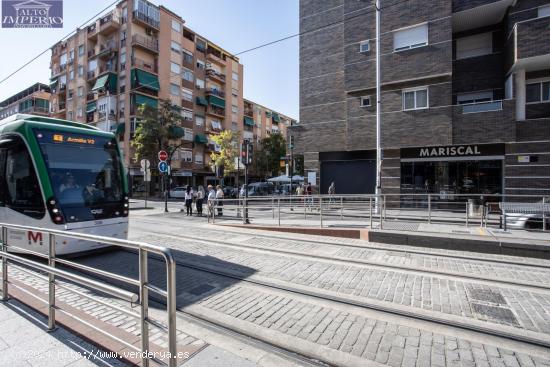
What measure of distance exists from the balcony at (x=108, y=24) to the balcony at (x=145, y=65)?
608 cm

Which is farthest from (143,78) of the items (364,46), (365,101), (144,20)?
(365,101)

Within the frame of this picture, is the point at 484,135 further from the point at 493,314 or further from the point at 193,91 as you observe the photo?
the point at 193,91

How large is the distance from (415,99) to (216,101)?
36.7 m

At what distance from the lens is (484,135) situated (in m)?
14.6

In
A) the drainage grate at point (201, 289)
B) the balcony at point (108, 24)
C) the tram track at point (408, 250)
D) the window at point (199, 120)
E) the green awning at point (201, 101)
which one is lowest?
the drainage grate at point (201, 289)

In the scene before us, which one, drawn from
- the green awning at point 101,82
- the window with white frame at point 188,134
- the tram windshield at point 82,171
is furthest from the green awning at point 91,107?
the tram windshield at point 82,171

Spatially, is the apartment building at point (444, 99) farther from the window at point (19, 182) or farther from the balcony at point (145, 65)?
the balcony at point (145, 65)

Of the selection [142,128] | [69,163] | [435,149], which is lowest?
[69,163]

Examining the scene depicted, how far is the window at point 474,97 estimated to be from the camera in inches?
643

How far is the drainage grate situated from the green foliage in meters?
30.2

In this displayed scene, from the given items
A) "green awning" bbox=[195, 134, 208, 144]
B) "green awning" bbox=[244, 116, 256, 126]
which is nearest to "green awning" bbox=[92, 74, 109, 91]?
"green awning" bbox=[195, 134, 208, 144]

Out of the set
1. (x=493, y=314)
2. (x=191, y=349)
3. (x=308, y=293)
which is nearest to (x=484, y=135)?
(x=493, y=314)

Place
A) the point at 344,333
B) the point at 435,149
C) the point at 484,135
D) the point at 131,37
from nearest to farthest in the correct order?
1. the point at 344,333
2. the point at 484,135
3. the point at 435,149
4. the point at 131,37

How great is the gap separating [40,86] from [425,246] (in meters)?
77.7
